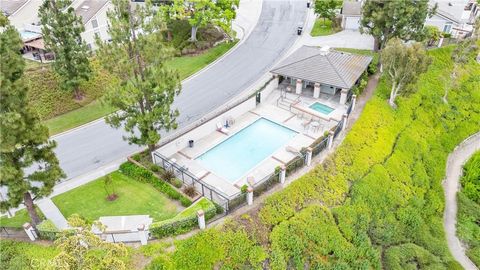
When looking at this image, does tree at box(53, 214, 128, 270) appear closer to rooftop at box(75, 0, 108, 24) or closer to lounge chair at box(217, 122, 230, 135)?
lounge chair at box(217, 122, 230, 135)

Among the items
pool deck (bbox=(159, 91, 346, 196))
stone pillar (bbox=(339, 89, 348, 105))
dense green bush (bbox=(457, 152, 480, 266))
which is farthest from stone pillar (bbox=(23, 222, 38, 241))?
dense green bush (bbox=(457, 152, 480, 266))

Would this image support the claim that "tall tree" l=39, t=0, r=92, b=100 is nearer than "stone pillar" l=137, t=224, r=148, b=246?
No

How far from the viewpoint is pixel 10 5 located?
1789 inches

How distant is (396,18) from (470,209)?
19629mm

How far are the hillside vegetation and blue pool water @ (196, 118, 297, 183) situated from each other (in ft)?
12.9

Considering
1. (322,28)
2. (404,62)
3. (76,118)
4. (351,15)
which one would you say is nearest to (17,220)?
(76,118)

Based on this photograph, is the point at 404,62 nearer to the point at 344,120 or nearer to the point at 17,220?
the point at 344,120

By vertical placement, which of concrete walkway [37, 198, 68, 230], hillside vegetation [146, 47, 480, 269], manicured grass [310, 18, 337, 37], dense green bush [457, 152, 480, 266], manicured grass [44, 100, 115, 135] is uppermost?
manicured grass [310, 18, 337, 37]

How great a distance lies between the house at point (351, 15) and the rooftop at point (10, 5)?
138ft

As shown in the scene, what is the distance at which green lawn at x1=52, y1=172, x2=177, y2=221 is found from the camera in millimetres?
23078

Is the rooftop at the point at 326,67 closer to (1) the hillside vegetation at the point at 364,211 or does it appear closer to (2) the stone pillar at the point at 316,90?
(2) the stone pillar at the point at 316,90

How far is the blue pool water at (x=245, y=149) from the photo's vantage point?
2681 cm

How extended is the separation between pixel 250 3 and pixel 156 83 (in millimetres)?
42812

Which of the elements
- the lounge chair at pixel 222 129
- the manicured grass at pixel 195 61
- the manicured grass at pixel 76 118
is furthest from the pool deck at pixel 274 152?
the manicured grass at pixel 195 61
